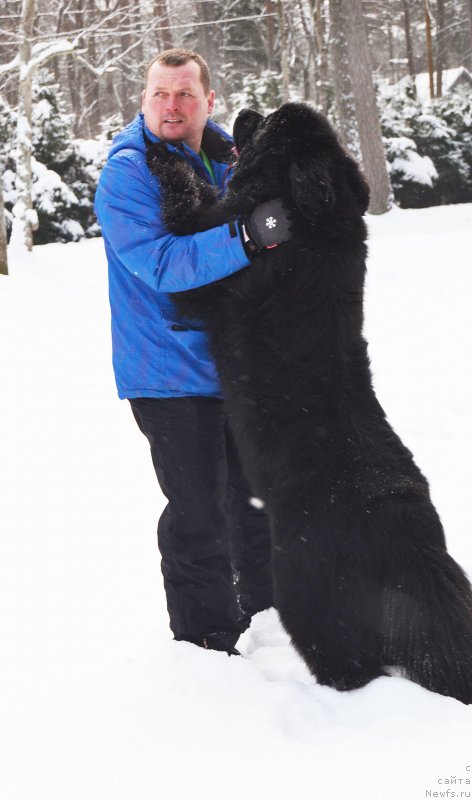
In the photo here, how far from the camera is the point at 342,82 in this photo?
14.1 m

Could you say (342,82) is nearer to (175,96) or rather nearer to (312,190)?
(175,96)

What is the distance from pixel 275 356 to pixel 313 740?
963mm

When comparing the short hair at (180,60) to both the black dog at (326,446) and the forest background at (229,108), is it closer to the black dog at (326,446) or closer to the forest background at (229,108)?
the black dog at (326,446)

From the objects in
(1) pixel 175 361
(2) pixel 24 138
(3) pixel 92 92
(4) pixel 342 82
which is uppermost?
(3) pixel 92 92

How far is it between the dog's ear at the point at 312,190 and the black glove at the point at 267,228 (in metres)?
0.06

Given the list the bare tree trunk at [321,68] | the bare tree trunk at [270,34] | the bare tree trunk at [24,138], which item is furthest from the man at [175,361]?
the bare tree trunk at [270,34]

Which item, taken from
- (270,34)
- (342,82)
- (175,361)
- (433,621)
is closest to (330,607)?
(433,621)

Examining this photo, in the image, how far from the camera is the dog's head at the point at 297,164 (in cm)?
206

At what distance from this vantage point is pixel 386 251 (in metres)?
10.0

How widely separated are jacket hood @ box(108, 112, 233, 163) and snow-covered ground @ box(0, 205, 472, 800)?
5.04 ft

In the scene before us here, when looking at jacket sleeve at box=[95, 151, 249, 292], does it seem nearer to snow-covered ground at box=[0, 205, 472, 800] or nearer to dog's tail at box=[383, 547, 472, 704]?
dog's tail at box=[383, 547, 472, 704]

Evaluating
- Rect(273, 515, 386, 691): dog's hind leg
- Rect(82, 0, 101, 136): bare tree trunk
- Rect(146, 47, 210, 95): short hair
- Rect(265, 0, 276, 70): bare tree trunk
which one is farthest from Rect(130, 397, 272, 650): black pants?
Rect(265, 0, 276, 70): bare tree trunk

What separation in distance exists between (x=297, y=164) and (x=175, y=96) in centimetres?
54

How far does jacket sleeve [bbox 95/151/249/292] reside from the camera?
7.02ft
